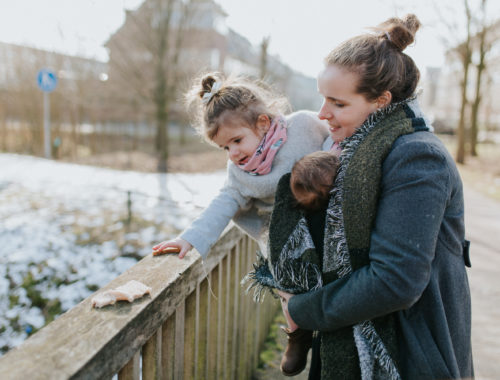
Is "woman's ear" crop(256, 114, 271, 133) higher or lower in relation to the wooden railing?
higher

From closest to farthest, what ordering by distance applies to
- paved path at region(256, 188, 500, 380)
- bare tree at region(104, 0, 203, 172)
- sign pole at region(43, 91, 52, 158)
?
paved path at region(256, 188, 500, 380) < bare tree at region(104, 0, 203, 172) < sign pole at region(43, 91, 52, 158)

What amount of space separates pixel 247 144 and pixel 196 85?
499 millimetres

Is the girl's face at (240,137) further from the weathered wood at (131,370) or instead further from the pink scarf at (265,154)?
the weathered wood at (131,370)

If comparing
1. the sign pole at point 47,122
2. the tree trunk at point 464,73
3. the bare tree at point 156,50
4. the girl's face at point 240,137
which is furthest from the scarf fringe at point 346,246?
the tree trunk at point 464,73

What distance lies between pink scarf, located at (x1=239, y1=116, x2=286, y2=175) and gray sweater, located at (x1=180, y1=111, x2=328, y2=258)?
0.08ft

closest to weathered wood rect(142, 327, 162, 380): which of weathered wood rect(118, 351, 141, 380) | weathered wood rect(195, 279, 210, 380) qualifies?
weathered wood rect(118, 351, 141, 380)

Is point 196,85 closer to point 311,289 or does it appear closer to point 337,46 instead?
point 337,46

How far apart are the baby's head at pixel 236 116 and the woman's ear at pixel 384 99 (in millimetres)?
702

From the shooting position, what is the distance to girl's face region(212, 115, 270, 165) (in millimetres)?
1841

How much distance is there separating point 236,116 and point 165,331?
3.20 feet

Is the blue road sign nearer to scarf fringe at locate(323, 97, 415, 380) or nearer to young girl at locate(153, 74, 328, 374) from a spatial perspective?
young girl at locate(153, 74, 328, 374)

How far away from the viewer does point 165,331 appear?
1575 mm

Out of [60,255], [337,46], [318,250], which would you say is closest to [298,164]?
[318,250]

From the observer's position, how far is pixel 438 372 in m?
1.16
